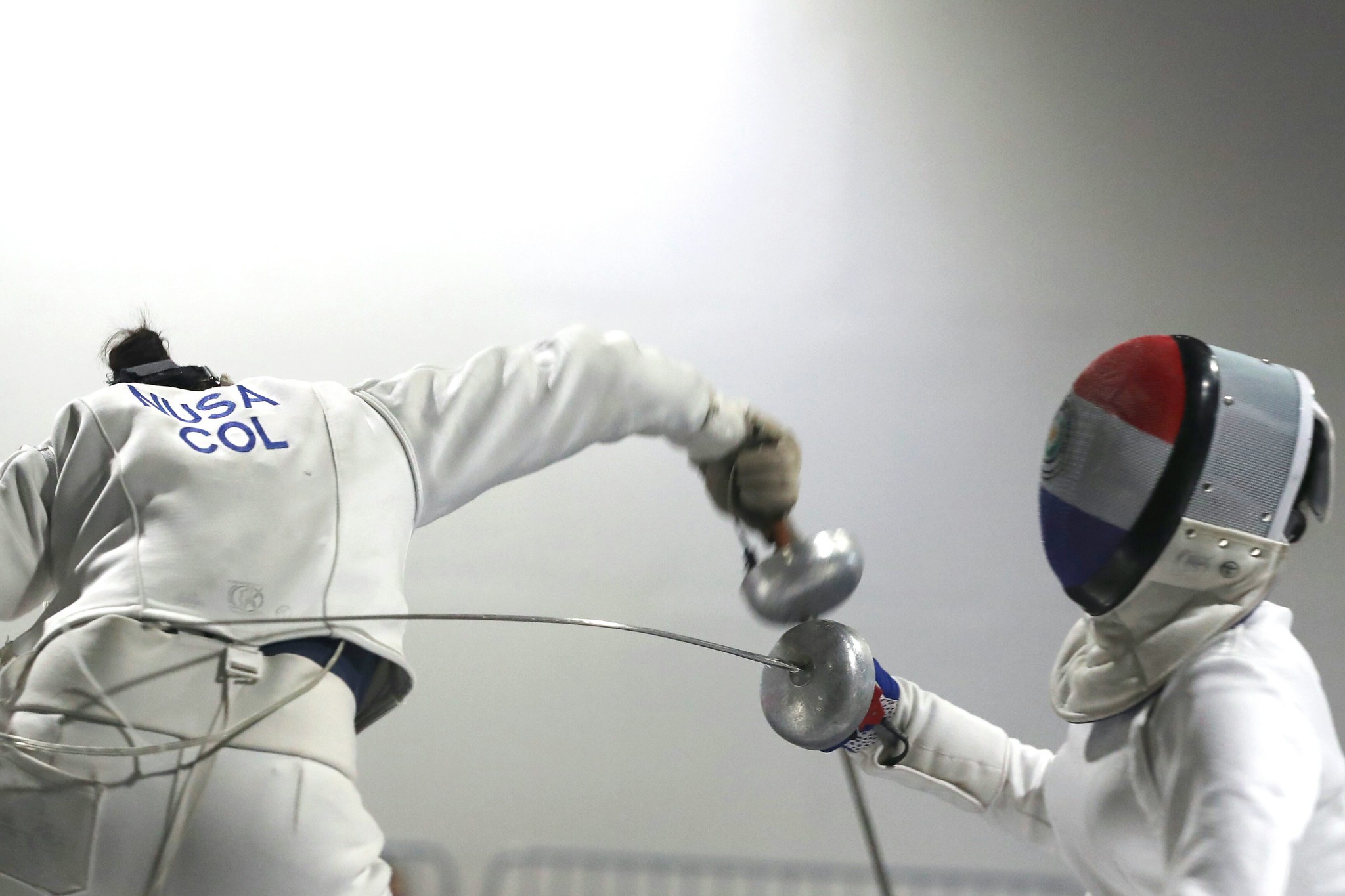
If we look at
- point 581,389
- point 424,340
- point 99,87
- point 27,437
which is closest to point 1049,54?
point 424,340

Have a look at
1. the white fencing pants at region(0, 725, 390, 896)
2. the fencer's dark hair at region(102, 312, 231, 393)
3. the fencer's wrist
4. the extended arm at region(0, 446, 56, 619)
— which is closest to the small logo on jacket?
the white fencing pants at region(0, 725, 390, 896)

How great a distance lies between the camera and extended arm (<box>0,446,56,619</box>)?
875 mm

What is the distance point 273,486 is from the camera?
84 cm

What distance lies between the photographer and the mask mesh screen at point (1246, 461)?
91cm

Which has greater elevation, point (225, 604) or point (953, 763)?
point (225, 604)

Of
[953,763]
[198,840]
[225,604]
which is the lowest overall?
[953,763]

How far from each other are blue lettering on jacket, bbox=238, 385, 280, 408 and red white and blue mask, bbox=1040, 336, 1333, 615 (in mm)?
749

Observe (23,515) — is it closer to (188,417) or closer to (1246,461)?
(188,417)

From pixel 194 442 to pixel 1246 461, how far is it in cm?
92

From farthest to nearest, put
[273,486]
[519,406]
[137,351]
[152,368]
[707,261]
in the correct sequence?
[707,261]
[137,351]
[152,368]
[519,406]
[273,486]

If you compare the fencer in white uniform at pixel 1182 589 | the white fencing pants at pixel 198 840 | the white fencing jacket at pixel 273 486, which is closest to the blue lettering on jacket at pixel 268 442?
the white fencing jacket at pixel 273 486

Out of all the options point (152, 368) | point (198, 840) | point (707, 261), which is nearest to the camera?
point (198, 840)

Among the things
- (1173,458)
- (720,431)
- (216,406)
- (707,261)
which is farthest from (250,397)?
(707,261)

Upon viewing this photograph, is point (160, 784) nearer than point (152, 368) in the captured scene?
Yes
